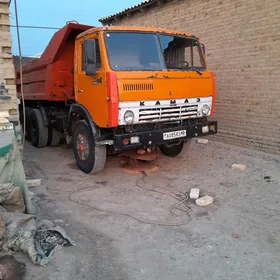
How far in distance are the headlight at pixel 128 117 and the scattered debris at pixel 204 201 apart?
154 centimetres

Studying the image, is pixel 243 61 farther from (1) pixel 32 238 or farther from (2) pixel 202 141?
(1) pixel 32 238

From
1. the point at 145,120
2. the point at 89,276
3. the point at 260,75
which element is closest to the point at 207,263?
the point at 89,276

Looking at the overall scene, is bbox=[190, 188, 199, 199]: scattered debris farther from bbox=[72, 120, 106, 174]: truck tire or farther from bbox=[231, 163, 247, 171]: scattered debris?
bbox=[72, 120, 106, 174]: truck tire

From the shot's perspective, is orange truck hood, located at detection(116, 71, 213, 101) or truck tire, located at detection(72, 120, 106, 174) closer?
orange truck hood, located at detection(116, 71, 213, 101)

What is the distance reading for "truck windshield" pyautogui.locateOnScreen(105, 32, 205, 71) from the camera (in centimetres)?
482

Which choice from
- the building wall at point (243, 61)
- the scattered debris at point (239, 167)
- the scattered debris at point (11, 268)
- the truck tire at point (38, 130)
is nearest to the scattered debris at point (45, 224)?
the scattered debris at point (11, 268)

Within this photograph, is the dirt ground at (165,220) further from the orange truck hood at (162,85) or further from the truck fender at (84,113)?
the orange truck hood at (162,85)

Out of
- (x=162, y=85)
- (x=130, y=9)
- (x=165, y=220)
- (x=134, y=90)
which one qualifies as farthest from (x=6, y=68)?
(x=130, y=9)

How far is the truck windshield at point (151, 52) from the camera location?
482 centimetres

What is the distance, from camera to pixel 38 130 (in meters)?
7.63

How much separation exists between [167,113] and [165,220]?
1.92 meters

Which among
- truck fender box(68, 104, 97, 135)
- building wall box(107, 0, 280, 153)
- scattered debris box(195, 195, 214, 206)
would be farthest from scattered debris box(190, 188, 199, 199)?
building wall box(107, 0, 280, 153)

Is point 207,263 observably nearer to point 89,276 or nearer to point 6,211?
point 89,276

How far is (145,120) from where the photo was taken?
15.9ft
